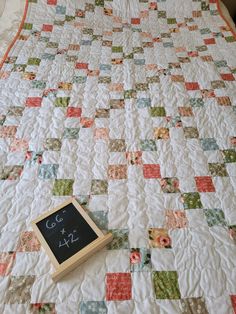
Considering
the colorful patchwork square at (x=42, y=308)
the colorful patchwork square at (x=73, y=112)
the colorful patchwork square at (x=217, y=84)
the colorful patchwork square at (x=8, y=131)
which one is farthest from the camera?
the colorful patchwork square at (x=217, y=84)

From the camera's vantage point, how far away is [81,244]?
0.88 metres

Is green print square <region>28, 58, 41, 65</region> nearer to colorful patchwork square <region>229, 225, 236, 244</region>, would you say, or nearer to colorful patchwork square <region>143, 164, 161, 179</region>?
colorful patchwork square <region>143, 164, 161, 179</region>

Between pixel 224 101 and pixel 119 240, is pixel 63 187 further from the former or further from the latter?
pixel 224 101

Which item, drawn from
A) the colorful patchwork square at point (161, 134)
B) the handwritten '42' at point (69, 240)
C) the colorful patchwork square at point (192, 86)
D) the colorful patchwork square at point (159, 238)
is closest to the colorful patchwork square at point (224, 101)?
the colorful patchwork square at point (192, 86)

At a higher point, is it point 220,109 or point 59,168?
point 220,109

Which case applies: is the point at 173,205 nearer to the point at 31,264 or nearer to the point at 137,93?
the point at 31,264

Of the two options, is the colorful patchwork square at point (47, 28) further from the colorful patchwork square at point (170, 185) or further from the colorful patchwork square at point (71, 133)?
the colorful patchwork square at point (170, 185)

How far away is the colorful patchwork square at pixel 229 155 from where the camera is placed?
1160 mm

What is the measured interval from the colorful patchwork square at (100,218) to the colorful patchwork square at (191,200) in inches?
12.1

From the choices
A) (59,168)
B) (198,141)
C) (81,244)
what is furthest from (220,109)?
(81,244)

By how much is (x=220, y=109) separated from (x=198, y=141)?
27cm

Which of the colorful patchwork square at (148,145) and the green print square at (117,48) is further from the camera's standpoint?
the green print square at (117,48)

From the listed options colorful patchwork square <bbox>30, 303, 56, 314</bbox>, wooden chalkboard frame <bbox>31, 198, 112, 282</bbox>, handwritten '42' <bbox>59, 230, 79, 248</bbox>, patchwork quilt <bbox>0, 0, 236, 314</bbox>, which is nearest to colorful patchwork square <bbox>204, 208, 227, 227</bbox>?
patchwork quilt <bbox>0, 0, 236, 314</bbox>

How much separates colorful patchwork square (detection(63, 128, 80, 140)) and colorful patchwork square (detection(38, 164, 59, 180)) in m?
0.17
